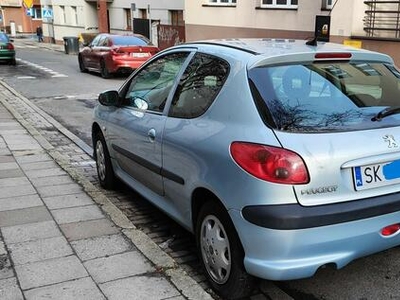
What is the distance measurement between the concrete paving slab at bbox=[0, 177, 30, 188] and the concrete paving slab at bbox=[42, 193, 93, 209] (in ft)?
2.33

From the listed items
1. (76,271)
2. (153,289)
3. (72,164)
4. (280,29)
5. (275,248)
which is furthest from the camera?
(280,29)

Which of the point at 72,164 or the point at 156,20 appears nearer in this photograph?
the point at 72,164

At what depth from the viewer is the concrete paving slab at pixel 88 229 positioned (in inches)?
164

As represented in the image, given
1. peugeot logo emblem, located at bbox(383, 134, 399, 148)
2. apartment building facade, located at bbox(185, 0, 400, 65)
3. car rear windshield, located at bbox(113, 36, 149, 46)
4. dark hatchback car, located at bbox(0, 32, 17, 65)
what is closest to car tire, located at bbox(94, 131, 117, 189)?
peugeot logo emblem, located at bbox(383, 134, 399, 148)

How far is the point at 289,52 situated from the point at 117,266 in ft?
6.22

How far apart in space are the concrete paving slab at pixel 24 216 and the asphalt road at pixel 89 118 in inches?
88.8

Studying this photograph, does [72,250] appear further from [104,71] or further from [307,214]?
[104,71]

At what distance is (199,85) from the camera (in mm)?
3672

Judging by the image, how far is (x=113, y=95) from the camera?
488 cm

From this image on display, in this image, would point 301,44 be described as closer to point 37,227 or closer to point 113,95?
point 113,95

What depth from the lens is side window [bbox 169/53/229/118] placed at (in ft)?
11.4

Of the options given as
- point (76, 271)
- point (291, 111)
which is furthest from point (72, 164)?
point (291, 111)

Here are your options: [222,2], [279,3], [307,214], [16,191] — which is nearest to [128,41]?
[222,2]

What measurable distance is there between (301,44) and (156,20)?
88.0 feet
